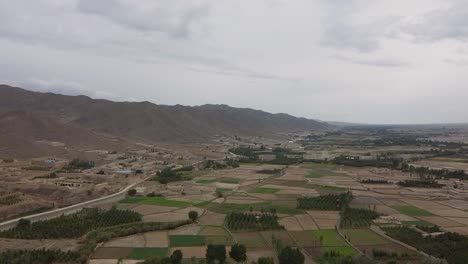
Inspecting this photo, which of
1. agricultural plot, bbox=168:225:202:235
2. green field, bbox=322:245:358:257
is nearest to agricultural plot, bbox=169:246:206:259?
agricultural plot, bbox=168:225:202:235

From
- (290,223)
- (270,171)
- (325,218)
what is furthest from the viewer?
(270,171)

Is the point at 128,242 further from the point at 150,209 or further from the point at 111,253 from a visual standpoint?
the point at 150,209

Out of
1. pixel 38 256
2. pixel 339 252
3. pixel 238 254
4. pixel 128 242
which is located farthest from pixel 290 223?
pixel 38 256

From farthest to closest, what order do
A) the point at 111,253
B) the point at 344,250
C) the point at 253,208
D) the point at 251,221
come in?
the point at 253,208 → the point at 251,221 → the point at 344,250 → the point at 111,253

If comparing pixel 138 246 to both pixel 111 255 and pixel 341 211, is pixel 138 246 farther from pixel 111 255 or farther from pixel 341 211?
pixel 341 211

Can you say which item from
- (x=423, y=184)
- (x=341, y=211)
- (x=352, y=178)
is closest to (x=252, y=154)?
(x=352, y=178)

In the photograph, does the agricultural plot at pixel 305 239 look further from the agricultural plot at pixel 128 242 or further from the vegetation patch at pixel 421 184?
the vegetation patch at pixel 421 184

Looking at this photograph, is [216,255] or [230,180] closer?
[216,255]

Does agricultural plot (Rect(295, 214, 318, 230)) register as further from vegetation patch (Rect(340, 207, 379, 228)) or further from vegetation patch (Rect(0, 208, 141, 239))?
vegetation patch (Rect(0, 208, 141, 239))
